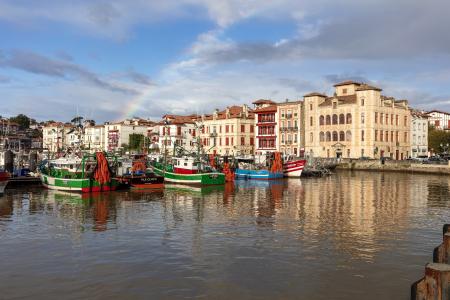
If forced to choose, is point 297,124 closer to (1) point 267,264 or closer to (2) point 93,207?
(2) point 93,207

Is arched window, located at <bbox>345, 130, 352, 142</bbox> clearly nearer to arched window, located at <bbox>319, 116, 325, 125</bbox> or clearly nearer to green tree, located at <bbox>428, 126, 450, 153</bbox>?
arched window, located at <bbox>319, 116, 325, 125</bbox>

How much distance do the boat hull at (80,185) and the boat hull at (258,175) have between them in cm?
2216

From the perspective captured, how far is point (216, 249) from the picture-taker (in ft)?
63.4

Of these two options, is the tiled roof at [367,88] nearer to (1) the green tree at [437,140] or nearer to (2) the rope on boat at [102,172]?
(1) the green tree at [437,140]

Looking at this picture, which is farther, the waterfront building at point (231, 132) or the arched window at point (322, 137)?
the waterfront building at point (231, 132)

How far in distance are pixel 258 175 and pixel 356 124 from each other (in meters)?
36.5

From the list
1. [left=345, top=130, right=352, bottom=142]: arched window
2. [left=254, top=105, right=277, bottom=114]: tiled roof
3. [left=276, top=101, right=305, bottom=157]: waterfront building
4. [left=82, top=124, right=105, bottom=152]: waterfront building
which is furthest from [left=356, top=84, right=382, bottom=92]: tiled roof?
[left=82, top=124, right=105, bottom=152]: waterfront building

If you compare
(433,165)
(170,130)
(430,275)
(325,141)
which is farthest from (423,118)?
(430,275)

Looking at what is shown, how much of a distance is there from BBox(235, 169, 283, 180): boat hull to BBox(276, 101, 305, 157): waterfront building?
36.6 meters

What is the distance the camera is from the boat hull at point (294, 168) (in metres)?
65.1

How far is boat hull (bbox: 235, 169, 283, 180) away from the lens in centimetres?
6075

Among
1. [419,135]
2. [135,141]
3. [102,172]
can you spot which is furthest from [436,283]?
[135,141]

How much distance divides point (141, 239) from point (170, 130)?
92.8 meters

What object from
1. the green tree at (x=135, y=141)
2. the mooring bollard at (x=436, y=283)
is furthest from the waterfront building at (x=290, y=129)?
the mooring bollard at (x=436, y=283)
